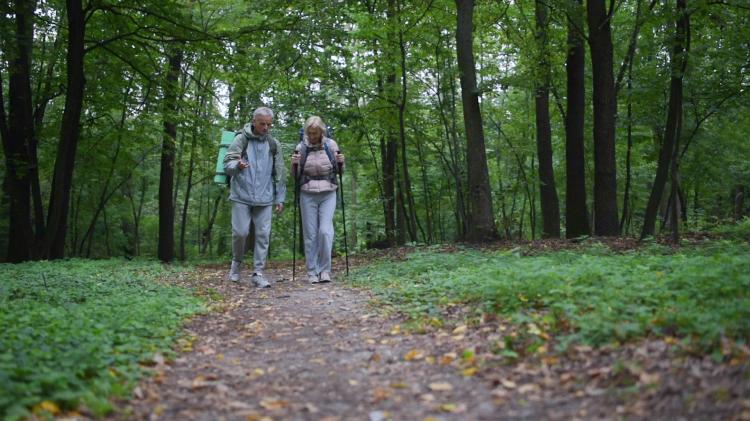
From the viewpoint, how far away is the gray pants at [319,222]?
838 centimetres

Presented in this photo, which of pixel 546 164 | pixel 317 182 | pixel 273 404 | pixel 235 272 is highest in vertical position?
pixel 546 164

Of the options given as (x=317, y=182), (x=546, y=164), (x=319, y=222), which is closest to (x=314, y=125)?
(x=317, y=182)

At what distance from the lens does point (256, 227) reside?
8391mm

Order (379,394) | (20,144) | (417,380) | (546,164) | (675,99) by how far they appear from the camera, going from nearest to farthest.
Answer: (379,394) → (417,380) → (675,99) → (20,144) → (546,164)

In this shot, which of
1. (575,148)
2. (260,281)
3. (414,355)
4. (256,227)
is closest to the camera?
(414,355)

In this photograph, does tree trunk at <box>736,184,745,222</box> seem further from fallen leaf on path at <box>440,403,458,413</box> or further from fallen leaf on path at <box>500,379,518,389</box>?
fallen leaf on path at <box>440,403,458,413</box>

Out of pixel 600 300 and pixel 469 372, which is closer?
pixel 469 372

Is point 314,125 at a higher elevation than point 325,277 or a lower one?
higher

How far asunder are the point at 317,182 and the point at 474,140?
366cm

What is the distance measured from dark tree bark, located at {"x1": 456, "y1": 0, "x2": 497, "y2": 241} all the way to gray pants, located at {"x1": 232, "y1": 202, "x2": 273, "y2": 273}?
13.6ft

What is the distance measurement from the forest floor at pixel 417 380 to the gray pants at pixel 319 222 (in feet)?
10.4

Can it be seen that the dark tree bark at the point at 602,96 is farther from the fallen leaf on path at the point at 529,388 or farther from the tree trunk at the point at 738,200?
the tree trunk at the point at 738,200

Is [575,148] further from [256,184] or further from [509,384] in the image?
[509,384]

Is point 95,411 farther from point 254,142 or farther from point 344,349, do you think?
point 254,142
